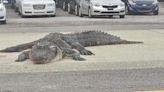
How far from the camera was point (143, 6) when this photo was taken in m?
31.3

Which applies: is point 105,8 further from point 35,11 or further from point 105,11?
point 35,11

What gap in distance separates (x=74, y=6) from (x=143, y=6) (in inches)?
169

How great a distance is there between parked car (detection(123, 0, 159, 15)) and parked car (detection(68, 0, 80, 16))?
11.5ft

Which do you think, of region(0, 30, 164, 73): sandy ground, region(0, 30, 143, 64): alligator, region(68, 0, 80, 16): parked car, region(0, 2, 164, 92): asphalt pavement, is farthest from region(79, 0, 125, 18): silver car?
region(0, 2, 164, 92): asphalt pavement

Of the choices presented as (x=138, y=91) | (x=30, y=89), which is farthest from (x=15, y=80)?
(x=138, y=91)

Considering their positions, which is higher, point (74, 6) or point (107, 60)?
point (107, 60)

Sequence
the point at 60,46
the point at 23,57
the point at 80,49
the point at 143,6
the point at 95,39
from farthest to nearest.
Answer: the point at 143,6 < the point at 95,39 < the point at 80,49 < the point at 60,46 < the point at 23,57

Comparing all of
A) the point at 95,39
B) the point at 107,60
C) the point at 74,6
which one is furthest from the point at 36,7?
the point at 107,60

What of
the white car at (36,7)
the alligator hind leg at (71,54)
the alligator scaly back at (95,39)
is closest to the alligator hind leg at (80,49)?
the alligator hind leg at (71,54)

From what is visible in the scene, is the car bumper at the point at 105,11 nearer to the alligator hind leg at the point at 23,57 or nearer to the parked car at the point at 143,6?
the parked car at the point at 143,6

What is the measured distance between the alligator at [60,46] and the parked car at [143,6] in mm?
16791

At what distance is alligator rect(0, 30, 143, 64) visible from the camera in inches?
428

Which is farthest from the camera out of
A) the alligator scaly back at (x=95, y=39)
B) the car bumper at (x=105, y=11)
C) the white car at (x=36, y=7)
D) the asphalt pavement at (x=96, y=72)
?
the white car at (x=36, y=7)

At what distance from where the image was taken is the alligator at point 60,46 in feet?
35.7
